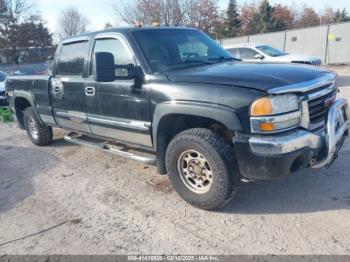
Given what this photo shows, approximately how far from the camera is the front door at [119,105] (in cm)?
374

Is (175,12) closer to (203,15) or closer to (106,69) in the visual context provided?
(203,15)

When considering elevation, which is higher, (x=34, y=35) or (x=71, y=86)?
(x=34, y=35)

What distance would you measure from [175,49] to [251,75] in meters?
1.29

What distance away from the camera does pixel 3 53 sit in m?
37.4

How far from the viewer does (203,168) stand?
3.37 m

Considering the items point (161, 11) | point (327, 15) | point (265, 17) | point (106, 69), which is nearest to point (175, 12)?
point (161, 11)

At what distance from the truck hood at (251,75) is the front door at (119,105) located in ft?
1.74

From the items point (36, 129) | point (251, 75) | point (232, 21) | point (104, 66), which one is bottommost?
point (36, 129)

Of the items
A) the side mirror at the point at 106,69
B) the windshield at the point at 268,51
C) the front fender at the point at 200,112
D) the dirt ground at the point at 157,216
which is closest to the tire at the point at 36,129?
the dirt ground at the point at 157,216

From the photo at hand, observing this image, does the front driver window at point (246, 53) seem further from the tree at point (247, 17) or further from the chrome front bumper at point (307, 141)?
the tree at point (247, 17)

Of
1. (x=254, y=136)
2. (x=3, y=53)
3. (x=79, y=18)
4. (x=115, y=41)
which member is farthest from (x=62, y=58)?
(x=79, y=18)

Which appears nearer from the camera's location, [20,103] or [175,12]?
[20,103]

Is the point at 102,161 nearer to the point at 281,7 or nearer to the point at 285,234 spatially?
the point at 285,234

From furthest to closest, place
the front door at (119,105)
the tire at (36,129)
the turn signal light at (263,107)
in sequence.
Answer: the tire at (36,129), the front door at (119,105), the turn signal light at (263,107)
